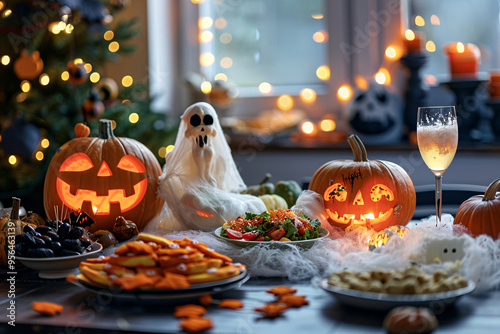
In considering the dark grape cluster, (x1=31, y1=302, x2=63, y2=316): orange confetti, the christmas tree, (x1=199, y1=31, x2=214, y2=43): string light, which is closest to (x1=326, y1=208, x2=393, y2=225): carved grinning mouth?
the dark grape cluster

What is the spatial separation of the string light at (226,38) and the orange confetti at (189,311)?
2.58 m

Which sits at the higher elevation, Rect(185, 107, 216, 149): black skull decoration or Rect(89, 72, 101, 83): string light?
Rect(89, 72, 101, 83): string light

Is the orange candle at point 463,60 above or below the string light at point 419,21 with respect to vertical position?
below

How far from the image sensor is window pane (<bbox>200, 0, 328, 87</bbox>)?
309 centimetres

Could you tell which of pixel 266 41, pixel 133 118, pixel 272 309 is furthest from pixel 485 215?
pixel 266 41

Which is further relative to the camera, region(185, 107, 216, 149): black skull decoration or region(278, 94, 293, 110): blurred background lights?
region(278, 94, 293, 110): blurred background lights

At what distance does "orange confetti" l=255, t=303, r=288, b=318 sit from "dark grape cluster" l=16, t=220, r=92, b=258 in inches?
16.5

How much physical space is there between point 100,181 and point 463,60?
1.78 m

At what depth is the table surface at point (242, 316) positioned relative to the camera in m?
0.79

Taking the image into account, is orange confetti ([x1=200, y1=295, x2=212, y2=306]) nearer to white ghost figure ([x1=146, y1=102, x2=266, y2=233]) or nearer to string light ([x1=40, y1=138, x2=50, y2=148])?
white ghost figure ([x1=146, y1=102, x2=266, y2=233])

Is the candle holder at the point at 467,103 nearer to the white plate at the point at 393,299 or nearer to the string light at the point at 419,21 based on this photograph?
the string light at the point at 419,21

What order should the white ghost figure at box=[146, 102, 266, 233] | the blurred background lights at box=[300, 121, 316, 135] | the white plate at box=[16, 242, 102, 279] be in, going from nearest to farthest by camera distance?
the white plate at box=[16, 242, 102, 279] < the white ghost figure at box=[146, 102, 266, 233] < the blurred background lights at box=[300, 121, 316, 135]

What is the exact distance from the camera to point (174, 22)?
3.34 meters

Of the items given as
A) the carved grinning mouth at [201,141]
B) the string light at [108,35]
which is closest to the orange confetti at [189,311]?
the carved grinning mouth at [201,141]
